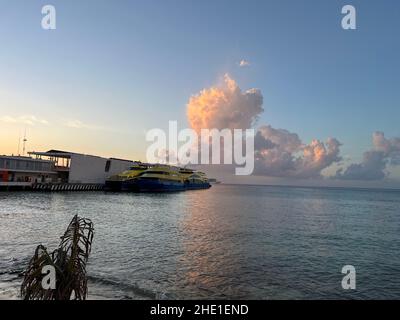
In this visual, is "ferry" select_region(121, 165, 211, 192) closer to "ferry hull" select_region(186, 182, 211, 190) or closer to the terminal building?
the terminal building

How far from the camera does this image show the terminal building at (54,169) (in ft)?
260

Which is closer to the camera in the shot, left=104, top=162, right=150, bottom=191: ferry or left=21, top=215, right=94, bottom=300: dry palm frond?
left=21, top=215, right=94, bottom=300: dry palm frond

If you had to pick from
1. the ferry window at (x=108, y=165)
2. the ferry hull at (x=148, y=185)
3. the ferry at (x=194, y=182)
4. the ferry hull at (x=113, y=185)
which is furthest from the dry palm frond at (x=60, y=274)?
the ferry at (x=194, y=182)

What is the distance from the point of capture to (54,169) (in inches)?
3802

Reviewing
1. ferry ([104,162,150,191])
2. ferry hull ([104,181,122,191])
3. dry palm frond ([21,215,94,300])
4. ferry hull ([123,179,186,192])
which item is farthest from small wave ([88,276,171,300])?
ferry hull ([104,181,122,191])

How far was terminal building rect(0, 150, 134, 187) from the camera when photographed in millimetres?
79375

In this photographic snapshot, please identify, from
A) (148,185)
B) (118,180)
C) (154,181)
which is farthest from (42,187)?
(154,181)

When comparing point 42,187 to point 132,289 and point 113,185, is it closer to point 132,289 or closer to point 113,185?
point 113,185

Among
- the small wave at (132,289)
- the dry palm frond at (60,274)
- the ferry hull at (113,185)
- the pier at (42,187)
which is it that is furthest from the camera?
the ferry hull at (113,185)

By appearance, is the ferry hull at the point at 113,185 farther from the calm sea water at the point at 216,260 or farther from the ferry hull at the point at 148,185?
the calm sea water at the point at 216,260

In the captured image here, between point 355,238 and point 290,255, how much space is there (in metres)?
13.7
